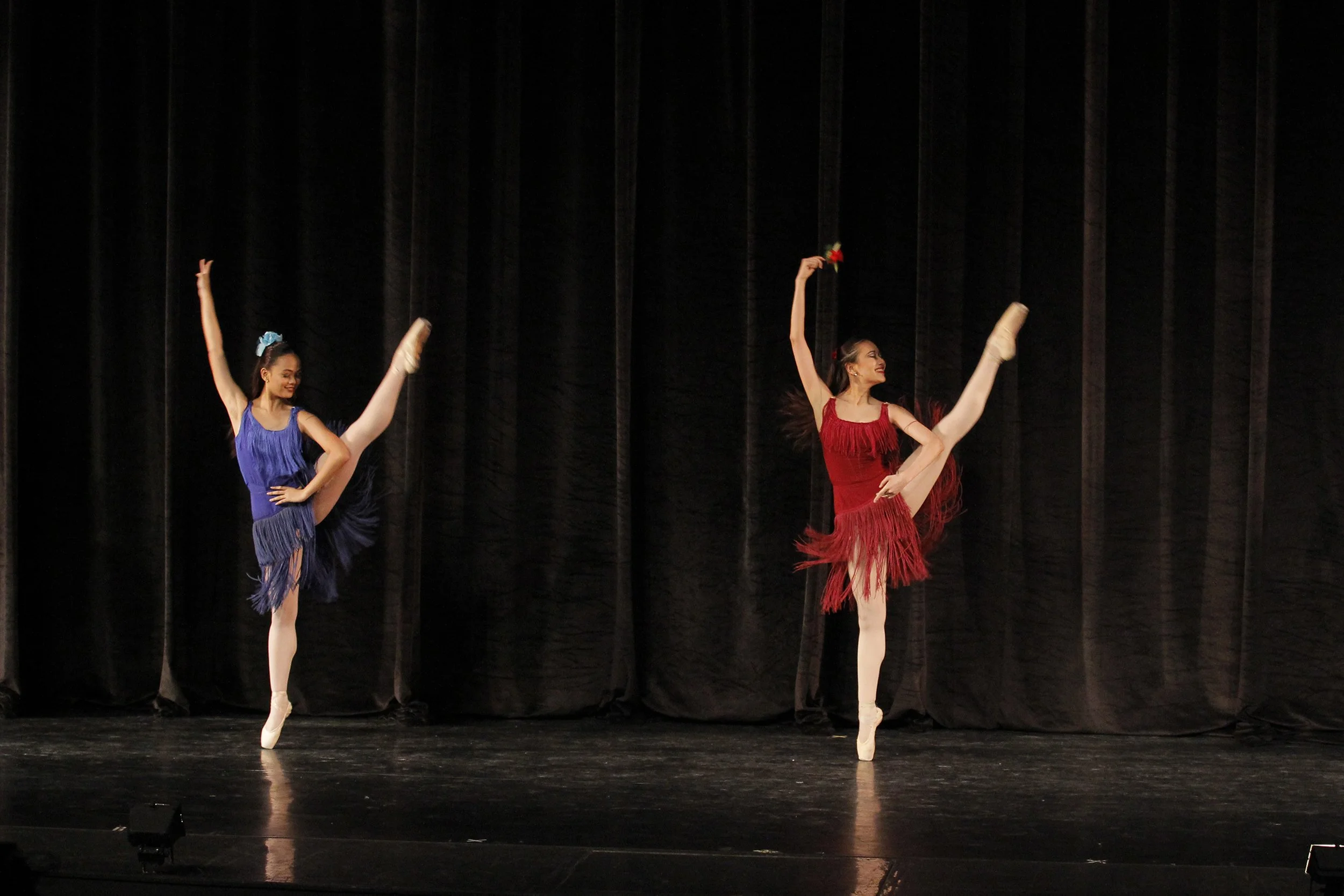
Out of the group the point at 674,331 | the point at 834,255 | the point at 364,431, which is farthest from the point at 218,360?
the point at 834,255

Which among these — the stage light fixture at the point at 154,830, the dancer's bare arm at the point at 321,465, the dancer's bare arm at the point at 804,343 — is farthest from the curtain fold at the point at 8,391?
the dancer's bare arm at the point at 804,343

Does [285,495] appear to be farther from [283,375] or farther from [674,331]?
[674,331]

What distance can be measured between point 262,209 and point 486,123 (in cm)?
95

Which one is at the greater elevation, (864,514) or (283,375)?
(283,375)

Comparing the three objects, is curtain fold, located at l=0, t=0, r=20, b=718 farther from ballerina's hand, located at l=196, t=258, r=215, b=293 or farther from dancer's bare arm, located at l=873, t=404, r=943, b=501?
dancer's bare arm, located at l=873, t=404, r=943, b=501

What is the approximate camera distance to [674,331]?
5.09 metres

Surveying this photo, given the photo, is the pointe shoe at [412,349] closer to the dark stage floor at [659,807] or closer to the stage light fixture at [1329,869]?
the dark stage floor at [659,807]

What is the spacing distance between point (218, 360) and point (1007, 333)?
2587 millimetres

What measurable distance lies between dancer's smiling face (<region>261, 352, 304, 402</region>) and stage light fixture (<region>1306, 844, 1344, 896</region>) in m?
3.29

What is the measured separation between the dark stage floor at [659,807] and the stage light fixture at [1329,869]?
0.31 meters

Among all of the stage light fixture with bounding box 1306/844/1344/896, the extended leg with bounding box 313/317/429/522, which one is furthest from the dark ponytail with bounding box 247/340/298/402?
the stage light fixture with bounding box 1306/844/1344/896

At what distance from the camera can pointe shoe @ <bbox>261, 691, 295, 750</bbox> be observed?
4.46m

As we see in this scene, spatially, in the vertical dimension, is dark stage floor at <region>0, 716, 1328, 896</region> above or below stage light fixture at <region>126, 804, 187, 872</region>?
below

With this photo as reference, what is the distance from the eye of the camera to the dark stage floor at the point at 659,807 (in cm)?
286
